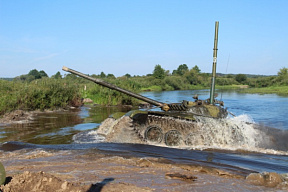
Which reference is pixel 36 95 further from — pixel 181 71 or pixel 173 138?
pixel 181 71

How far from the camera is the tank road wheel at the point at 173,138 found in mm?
9008

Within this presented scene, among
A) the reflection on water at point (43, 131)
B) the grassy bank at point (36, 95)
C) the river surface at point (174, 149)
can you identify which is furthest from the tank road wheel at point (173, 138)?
the grassy bank at point (36, 95)

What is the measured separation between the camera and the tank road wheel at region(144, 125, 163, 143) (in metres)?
9.01

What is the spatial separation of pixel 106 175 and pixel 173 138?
4.22m

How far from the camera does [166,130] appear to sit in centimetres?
914

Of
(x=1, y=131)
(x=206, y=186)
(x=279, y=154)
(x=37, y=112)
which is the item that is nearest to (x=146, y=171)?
(x=206, y=186)

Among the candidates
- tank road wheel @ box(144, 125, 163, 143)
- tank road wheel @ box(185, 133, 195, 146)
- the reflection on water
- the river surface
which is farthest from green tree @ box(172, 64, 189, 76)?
tank road wheel @ box(144, 125, 163, 143)

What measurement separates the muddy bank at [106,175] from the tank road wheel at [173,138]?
266 centimetres

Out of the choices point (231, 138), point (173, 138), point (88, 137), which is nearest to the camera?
point (173, 138)

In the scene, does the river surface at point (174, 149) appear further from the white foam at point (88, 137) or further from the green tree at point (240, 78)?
the green tree at point (240, 78)

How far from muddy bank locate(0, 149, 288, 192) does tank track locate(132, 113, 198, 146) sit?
94.9 inches

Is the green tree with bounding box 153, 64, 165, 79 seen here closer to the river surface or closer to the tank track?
the river surface

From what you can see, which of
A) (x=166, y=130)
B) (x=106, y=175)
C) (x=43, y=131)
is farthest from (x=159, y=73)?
(x=106, y=175)

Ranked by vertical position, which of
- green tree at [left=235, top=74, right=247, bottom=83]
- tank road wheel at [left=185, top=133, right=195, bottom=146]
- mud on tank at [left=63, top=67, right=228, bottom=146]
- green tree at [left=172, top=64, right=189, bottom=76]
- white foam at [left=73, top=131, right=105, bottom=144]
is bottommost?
white foam at [left=73, top=131, right=105, bottom=144]
